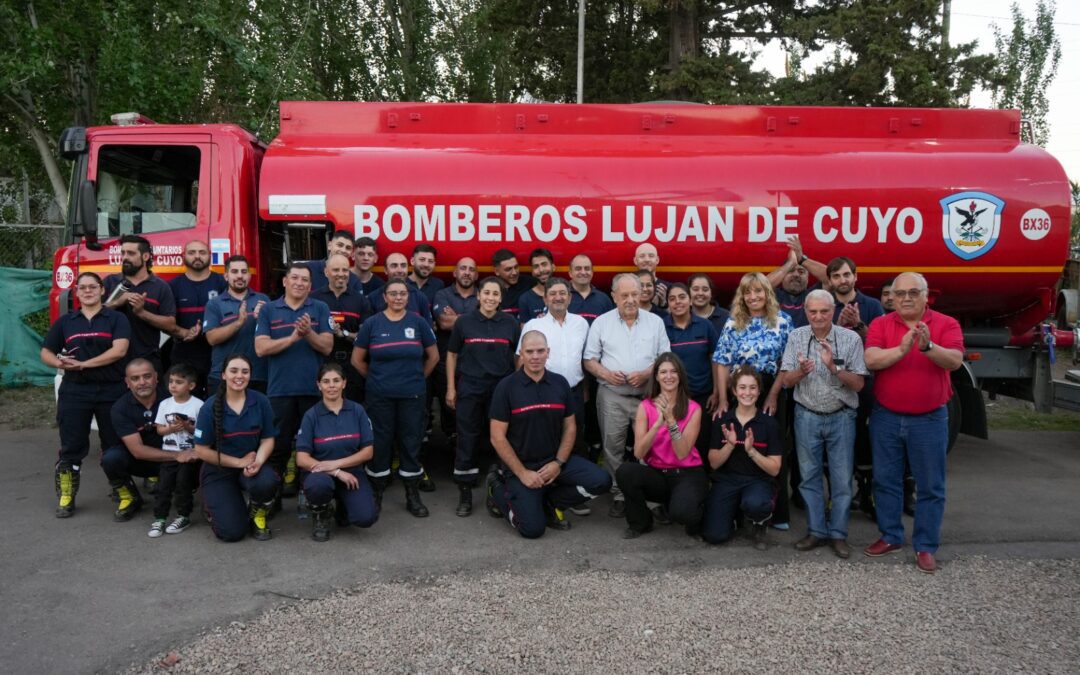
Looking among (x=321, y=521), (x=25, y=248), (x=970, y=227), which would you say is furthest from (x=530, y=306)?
(x=25, y=248)

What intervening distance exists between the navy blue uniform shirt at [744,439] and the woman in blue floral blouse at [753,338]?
0.61 ft

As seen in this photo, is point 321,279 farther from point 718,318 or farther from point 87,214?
point 718,318

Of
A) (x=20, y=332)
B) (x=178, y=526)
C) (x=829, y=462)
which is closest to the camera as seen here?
(x=829, y=462)

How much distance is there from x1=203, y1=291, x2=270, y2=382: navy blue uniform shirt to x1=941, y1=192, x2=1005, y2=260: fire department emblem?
550cm

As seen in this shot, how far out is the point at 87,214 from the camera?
619 centimetres

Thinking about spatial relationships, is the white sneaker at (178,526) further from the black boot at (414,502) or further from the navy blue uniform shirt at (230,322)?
the black boot at (414,502)

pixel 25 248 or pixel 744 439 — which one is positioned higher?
pixel 25 248

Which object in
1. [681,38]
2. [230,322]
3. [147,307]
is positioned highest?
[681,38]

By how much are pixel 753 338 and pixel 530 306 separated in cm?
178

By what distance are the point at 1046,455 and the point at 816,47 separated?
38.8ft

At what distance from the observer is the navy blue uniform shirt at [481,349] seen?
5594mm

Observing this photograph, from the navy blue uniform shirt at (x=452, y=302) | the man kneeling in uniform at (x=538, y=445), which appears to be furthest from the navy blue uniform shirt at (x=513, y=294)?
the man kneeling in uniform at (x=538, y=445)

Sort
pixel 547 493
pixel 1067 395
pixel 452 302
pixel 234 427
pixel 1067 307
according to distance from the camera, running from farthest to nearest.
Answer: pixel 1067 307, pixel 1067 395, pixel 452 302, pixel 547 493, pixel 234 427

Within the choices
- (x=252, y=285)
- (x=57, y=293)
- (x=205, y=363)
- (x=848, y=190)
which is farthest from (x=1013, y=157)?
(x=57, y=293)
